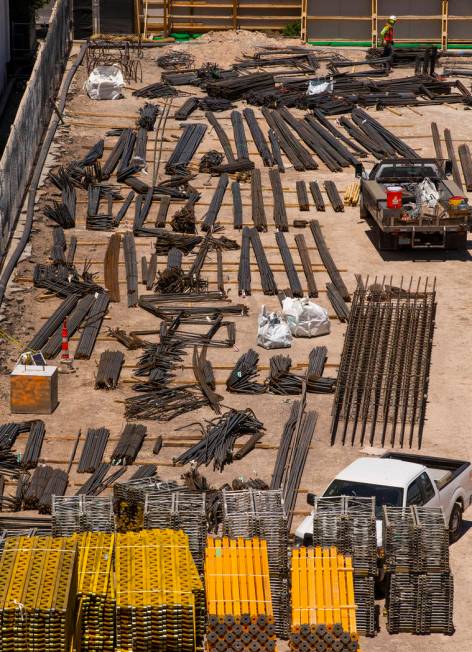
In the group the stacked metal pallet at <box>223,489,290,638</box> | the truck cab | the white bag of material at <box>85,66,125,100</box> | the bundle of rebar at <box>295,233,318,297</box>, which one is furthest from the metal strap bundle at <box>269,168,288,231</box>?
the stacked metal pallet at <box>223,489,290,638</box>

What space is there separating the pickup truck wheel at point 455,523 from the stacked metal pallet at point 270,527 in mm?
3094

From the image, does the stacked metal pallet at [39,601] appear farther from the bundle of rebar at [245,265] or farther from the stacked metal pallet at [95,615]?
the bundle of rebar at [245,265]

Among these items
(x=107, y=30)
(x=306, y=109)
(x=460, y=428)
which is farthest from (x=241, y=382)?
(x=107, y=30)

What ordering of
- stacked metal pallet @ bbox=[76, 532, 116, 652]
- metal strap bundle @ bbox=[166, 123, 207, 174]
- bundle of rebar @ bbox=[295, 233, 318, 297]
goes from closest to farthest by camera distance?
stacked metal pallet @ bbox=[76, 532, 116, 652]
bundle of rebar @ bbox=[295, 233, 318, 297]
metal strap bundle @ bbox=[166, 123, 207, 174]

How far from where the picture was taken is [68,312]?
3244 cm

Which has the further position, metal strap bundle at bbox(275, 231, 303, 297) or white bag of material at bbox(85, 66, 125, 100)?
white bag of material at bbox(85, 66, 125, 100)

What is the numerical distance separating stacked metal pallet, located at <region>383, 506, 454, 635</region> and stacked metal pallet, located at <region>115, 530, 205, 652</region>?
9.58 feet

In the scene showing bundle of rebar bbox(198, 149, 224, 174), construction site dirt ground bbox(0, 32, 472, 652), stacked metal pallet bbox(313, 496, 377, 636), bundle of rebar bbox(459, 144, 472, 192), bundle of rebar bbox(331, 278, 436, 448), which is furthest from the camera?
bundle of rebar bbox(198, 149, 224, 174)

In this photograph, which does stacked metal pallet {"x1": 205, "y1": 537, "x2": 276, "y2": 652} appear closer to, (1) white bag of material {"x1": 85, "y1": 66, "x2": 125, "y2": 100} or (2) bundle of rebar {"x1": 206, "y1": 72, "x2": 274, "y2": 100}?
(2) bundle of rebar {"x1": 206, "y1": 72, "x2": 274, "y2": 100}

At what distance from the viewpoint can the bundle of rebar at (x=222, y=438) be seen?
26.3 meters

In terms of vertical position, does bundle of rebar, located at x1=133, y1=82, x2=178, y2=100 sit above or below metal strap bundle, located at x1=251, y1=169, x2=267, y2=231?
above

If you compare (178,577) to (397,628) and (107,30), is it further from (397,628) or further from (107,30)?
(107,30)

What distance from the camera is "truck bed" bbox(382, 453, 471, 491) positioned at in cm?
2419

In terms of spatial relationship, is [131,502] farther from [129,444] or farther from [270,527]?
[129,444]
